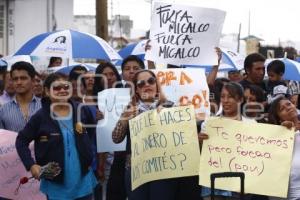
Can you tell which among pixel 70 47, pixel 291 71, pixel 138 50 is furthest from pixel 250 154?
pixel 138 50

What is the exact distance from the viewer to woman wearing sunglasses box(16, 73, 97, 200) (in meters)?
4.91

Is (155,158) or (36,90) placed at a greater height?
(36,90)

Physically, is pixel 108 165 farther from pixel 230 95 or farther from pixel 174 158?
pixel 230 95

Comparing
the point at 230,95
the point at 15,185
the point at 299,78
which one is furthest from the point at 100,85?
the point at 299,78

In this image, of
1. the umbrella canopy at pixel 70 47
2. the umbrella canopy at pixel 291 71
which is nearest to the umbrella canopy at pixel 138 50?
the umbrella canopy at pixel 70 47

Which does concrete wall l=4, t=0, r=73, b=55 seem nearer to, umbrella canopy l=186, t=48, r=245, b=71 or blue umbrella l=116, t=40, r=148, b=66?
blue umbrella l=116, t=40, r=148, b=66

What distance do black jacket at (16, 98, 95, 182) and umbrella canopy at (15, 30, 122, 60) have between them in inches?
122

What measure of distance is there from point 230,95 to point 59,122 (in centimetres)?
138

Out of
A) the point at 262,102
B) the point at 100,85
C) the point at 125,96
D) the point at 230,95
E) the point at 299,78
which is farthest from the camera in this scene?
the point at 299,78

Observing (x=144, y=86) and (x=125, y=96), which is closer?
(x=144, y=86)

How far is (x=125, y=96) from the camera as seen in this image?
591 cm

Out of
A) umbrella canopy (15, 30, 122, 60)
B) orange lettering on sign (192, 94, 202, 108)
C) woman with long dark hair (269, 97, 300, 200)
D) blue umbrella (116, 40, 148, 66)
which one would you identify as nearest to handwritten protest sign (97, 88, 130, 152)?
Result: orange lettering on sign (192, 94, 202, 108)

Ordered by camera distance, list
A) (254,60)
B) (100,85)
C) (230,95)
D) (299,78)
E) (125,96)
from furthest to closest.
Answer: (299,78), (254,60), (100,85), (125,96), (230,95)

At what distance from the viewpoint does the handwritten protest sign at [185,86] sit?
19.6 feet
